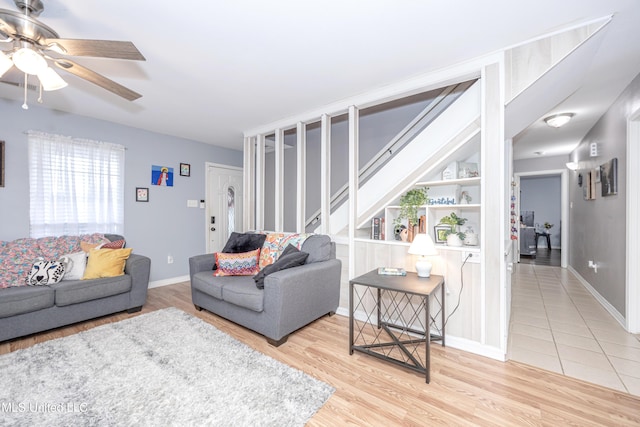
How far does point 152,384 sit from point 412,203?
2452 mm

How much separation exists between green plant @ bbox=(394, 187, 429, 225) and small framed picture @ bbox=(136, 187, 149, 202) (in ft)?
11.8

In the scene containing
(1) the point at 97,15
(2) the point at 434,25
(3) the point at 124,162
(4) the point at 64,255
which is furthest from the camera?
(3) the point at 124,162

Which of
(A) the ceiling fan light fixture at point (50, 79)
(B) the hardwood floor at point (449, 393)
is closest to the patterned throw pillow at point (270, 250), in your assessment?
(B) the hardwood floor at point (449, 393)

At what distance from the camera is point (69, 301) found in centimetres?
261

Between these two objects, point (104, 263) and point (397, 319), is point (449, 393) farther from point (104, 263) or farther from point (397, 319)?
→ point (104, 263)

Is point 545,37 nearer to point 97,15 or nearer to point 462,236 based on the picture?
point 462,236

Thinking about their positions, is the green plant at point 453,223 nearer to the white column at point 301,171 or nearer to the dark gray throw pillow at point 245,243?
the white column at point 301,171

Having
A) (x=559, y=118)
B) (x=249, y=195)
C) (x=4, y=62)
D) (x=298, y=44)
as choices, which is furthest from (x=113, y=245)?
(x=559, y=118)

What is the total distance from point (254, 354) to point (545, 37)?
3130mm

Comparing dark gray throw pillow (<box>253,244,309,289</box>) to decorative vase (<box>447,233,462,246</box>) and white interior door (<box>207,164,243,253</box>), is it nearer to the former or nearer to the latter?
decorative vase (<box>447,233,462,246</box>)

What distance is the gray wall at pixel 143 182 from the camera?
306cm

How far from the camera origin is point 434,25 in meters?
1.82

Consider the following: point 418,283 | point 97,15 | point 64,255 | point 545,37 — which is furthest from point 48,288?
point 545,37

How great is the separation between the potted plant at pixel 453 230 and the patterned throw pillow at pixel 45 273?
368cm
